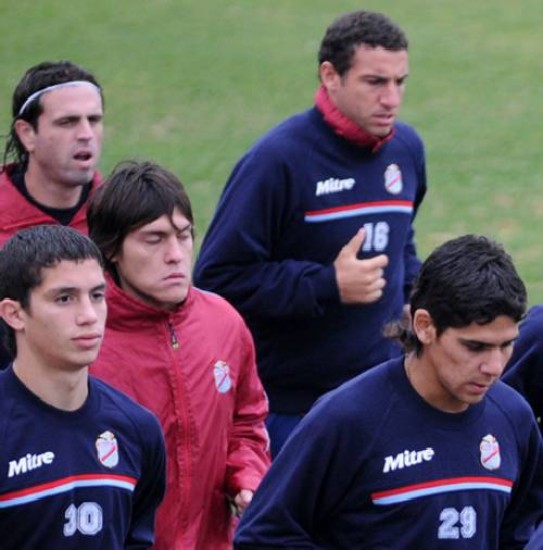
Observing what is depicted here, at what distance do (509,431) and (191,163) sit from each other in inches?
364

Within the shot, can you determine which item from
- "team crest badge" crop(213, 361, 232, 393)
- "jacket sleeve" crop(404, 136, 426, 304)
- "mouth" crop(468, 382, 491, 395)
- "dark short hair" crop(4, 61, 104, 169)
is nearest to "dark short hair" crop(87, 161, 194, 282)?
"team crest badge" crop(213, 361, 232, 393)

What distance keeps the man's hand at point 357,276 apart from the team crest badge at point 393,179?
1.24ft

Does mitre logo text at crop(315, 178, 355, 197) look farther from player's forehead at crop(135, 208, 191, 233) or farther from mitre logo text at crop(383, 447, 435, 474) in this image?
mitre logo text at crop(383, 447, 435, 474)

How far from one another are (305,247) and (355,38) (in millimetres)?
857

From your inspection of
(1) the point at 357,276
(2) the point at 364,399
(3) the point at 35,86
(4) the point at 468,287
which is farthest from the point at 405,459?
(3) the point at 35,86

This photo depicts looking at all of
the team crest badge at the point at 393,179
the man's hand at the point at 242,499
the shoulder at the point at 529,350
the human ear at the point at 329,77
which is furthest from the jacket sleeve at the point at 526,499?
the human ear at the point at 329,77

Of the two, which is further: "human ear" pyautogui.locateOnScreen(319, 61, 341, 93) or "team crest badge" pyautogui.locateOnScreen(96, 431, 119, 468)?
"human ear" pyautogui.locateOnScreen(319, 61, 341, 93)

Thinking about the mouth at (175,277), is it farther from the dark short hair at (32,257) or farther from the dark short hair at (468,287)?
the dark short hair at (468,287)

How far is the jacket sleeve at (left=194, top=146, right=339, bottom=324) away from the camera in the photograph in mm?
6879

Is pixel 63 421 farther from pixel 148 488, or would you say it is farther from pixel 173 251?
pixel 173 251

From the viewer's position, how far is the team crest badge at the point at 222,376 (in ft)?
19.5

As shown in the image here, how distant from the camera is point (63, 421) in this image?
5.22m

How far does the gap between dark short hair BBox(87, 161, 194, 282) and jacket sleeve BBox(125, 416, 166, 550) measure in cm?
77

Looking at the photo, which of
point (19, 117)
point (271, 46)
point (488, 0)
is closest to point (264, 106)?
point (271, 46)
